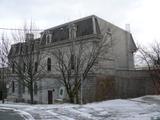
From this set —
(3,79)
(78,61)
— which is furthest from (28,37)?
(3,79)

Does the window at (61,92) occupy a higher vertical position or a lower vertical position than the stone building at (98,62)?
lower

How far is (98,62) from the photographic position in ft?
107

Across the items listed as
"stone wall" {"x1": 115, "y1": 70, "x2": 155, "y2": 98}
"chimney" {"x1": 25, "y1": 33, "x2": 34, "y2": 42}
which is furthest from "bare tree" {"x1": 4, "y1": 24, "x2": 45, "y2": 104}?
"stone wall" {"x1": 115, "y1": 70, "x2": 155, "y2": 98}

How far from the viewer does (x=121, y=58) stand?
125 ft

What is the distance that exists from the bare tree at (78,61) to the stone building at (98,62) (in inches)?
31.1

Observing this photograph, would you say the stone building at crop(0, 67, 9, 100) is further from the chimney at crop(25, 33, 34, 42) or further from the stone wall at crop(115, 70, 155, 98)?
the stone wall at crop(115, 70, 155, 98)

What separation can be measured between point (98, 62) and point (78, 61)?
293 centimetres

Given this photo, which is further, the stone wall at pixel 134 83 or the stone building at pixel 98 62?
the stone wall at pixel 134 83

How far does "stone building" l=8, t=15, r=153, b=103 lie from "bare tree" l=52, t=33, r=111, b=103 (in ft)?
2.59

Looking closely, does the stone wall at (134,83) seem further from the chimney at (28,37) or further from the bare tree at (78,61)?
the chimney at (28,37)

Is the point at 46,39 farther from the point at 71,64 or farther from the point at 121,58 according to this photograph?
the point at 121,58

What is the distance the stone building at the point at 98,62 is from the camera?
31969 millimetres

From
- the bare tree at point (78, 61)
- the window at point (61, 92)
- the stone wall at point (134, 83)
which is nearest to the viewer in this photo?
the bare tree at point (78, 61)

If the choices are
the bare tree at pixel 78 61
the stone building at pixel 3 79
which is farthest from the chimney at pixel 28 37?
the stone building at pixel 3 79
